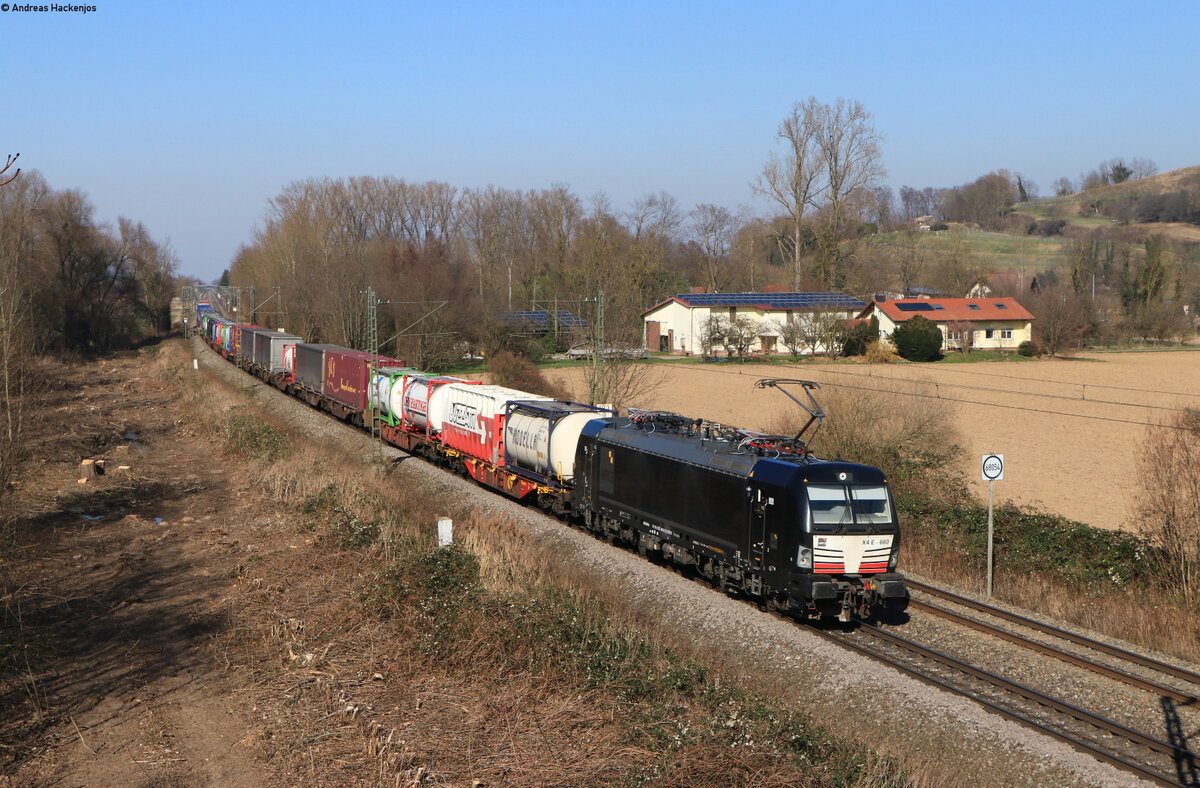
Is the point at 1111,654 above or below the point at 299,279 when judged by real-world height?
below

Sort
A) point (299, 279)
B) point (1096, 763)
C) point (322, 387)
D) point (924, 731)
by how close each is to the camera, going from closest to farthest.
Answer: point (1096, 763)
point (924, 731)
point (322, 387)
point (299, 279)

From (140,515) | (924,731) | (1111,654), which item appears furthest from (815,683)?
(140,515)

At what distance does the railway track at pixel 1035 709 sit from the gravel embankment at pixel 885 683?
0.83ft

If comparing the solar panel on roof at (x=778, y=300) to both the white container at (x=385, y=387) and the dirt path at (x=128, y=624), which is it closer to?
the white container at (x=385, y=387)

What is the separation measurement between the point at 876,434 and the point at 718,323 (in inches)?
2093

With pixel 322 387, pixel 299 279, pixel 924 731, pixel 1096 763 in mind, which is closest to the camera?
pixel 1096 763

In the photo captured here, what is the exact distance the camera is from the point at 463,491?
27.1m

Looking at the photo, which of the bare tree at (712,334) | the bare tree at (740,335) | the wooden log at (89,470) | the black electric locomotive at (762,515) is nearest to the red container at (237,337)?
the wooden log at (89,470)

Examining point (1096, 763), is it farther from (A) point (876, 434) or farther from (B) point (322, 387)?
(B) point (322, 387)

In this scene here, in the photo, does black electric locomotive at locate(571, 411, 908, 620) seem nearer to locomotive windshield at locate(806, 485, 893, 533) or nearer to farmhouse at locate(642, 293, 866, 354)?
locomotive windshield at locate(806, 485, 893, 533)

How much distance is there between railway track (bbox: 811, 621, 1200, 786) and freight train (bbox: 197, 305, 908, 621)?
79 centimetres

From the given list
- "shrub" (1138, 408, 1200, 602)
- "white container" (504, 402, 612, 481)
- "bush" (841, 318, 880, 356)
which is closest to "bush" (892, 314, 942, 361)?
"bush" (841, 318, 880, 356)

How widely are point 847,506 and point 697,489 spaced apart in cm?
325

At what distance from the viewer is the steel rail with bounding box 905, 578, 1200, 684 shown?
45.7 ft
